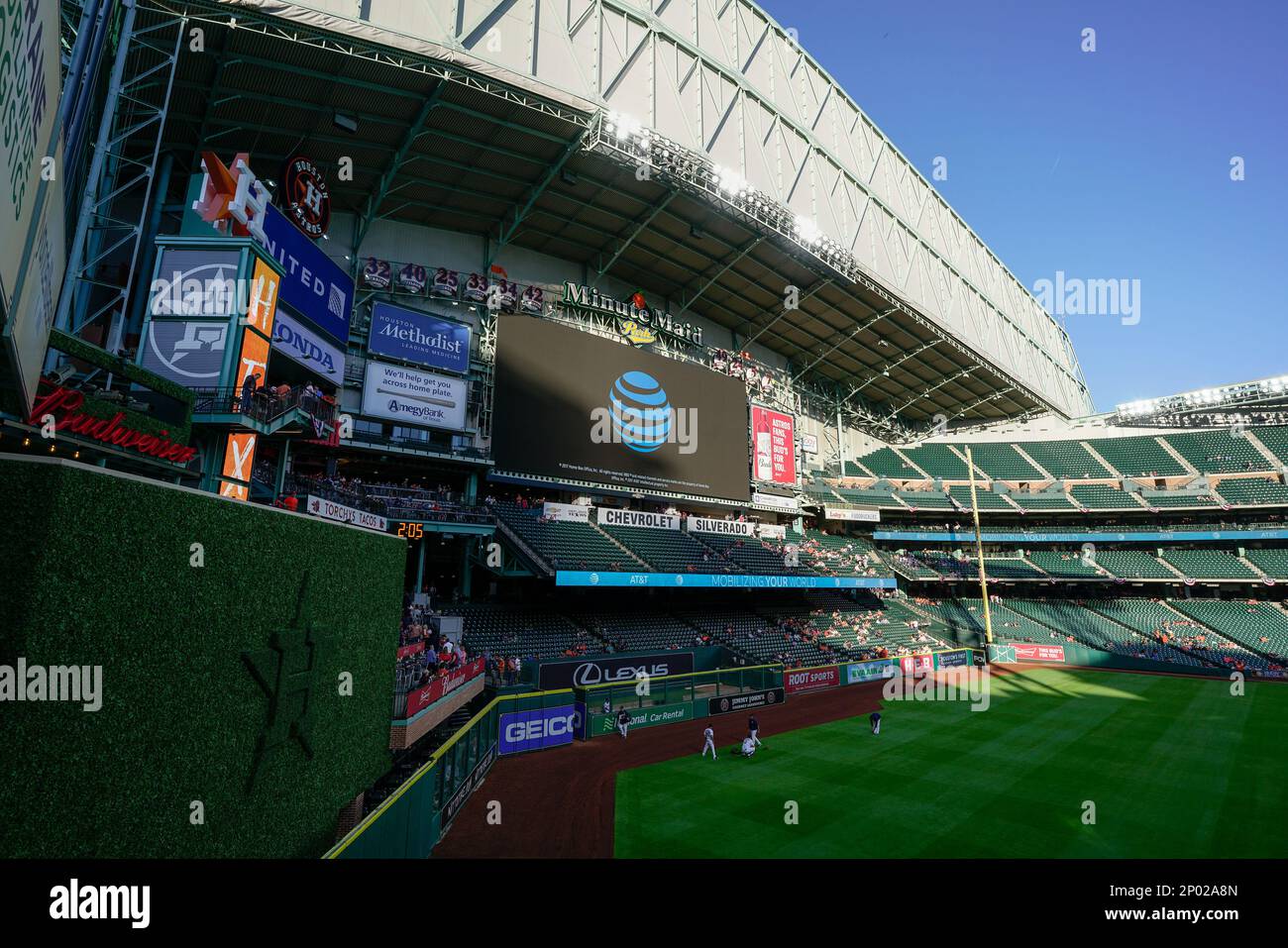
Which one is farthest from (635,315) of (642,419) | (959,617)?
(959,617)

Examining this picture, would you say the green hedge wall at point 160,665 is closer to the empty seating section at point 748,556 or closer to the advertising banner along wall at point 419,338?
the advertising banner along wall at point 419,338

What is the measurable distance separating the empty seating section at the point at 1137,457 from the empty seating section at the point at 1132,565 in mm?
8232

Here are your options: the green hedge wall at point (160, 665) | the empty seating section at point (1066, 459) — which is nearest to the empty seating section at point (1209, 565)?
the empty seating section at point (1066, 459)

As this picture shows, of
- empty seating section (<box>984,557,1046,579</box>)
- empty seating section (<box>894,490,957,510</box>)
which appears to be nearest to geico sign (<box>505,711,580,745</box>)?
empty seating section (<box>894,490,957,510</box>)

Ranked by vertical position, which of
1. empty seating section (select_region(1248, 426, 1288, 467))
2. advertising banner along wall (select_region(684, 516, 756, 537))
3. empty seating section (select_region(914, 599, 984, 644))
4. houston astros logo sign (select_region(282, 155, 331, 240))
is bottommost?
empty seating section (select_region(914, 599, 984, 644))

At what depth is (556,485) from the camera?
32.9 meters

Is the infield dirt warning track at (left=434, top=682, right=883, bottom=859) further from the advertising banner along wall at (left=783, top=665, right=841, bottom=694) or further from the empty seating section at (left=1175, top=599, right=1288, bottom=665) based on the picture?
the empty seating section at (left=1175, top=599, right=1288, bottom=665)

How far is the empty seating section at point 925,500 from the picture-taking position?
54.8 m

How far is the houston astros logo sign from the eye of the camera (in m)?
24.5

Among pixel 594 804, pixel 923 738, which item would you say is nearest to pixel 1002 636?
pixel 923 738

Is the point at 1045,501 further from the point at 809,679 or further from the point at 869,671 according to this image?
the point at 809,679

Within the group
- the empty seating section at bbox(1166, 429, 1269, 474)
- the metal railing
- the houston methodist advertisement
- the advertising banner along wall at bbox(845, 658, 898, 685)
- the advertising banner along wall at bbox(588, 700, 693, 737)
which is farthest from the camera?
the empty seating section at bbox(1166, 429, 1269, 474)

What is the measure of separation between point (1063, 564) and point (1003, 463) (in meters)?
13.1

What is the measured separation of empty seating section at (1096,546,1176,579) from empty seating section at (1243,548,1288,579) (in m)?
5.25
